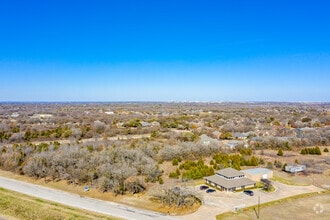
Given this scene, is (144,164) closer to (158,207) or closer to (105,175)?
(105,175)

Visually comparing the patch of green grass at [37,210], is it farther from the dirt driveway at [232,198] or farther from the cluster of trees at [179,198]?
the dirt driveway at [232,198]

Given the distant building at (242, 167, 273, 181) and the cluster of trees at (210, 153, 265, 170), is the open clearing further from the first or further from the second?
the cluster of trees at (210, 153, 265, 170)

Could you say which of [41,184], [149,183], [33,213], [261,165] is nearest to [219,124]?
[261,165]

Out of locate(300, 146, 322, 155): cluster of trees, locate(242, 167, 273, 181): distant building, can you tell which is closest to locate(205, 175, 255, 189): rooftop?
locate(242, 167, 273, 181): distant building

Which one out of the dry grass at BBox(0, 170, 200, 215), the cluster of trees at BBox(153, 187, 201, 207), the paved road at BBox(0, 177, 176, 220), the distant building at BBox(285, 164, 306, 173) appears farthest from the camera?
the distant building at BBox(285, 164, 306, 173)

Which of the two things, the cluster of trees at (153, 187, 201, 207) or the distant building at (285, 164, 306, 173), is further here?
the distant building at (285, 164, 306, 173)

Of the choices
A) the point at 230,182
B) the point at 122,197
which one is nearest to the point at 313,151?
the point at 230,182

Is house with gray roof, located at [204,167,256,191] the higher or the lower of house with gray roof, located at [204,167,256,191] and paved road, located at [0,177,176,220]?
the higher
